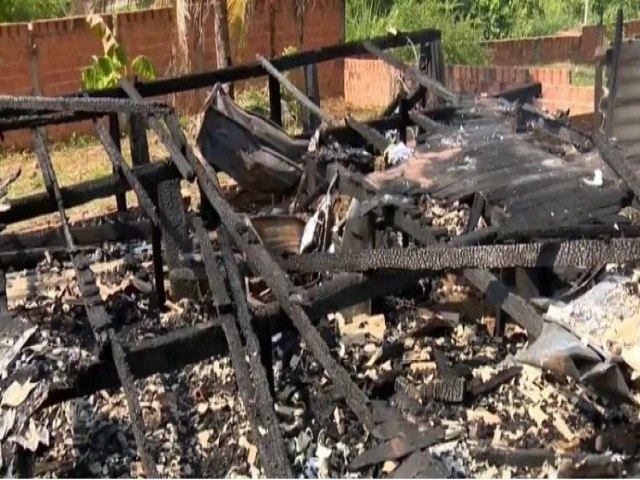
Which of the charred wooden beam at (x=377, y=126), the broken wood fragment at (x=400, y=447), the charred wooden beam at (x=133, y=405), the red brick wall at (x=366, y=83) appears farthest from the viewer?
the red brick wall at (x=366, y=83)

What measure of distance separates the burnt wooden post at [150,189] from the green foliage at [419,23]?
8987mm

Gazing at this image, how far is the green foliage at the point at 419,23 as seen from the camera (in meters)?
16.0

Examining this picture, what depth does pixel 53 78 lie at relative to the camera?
1341 centimetres

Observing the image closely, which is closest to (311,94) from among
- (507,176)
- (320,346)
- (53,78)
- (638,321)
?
(507,176)

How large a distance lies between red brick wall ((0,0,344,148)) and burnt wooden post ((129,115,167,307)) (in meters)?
A: 7.05

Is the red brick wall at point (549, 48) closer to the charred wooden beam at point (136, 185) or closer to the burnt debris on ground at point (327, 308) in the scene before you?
the burnt debris on ground at point (327, 308)

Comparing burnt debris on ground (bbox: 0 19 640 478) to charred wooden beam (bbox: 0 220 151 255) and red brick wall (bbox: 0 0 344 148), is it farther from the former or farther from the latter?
red brick wall (bbox: 0 0 344 148)

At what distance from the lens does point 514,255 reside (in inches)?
138

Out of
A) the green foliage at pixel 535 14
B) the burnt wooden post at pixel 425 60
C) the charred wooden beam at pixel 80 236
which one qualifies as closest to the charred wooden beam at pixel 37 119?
the charred wooden beam at pixel 80 236

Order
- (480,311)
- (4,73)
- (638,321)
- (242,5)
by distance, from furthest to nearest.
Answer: (4,73) → (242,5) → (480,311) → (638,321)

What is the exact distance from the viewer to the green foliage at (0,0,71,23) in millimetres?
15680

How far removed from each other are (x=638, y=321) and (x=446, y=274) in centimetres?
171

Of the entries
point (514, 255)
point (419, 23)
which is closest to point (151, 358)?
point (514, 255)

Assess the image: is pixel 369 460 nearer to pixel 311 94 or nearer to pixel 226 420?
pixel 226 420
